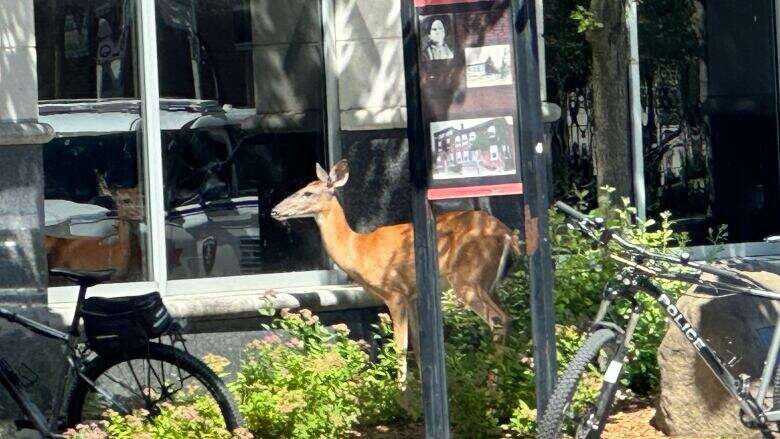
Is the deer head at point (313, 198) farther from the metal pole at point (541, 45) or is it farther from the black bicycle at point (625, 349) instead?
the black bicycle at point (625, 349)

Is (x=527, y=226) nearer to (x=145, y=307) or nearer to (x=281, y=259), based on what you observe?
(x=145, y=307)

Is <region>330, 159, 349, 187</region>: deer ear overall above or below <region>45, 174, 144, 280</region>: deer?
above

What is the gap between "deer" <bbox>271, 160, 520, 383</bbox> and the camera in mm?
7750

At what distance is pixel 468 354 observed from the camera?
24.3 ft

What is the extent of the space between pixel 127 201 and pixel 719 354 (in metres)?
3.76

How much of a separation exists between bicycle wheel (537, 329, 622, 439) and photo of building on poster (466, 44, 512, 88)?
126cm

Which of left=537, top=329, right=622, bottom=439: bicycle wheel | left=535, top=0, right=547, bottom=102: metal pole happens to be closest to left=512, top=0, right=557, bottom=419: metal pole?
left=537, top=329, right=622, bottom=439: bicycle wheel

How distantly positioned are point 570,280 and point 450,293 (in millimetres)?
898

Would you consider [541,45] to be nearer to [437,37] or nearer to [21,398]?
[437,37]

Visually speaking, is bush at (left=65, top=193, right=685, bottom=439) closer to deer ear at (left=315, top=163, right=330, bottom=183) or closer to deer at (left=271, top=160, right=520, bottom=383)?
deer at (left=271, top=160, right=520, bottom=383)

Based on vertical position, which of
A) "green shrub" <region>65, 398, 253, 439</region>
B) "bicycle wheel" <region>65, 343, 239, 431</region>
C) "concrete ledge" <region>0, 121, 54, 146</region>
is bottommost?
"green shrub" <region>65, 398, 253, 439</region>

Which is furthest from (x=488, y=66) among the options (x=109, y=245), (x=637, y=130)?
(x=637, y=130)

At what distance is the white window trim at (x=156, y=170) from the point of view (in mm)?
8516

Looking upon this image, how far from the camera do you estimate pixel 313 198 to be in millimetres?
8258
